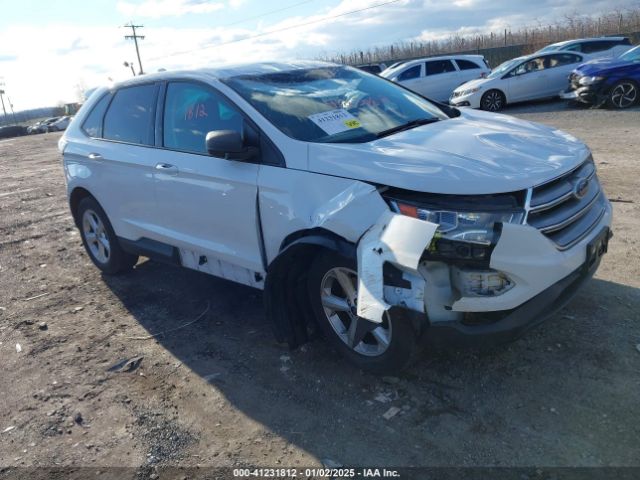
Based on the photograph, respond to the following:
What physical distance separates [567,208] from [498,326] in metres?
0.83

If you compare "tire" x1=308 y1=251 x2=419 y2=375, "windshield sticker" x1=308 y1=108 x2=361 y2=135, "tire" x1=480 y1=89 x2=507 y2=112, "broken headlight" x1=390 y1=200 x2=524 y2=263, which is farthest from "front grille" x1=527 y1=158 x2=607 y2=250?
"tire" x1=480 y1=89 x2=507 y2=112

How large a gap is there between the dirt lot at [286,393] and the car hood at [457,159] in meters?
1.17

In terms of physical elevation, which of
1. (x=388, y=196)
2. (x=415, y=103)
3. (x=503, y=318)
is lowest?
(x=503, y=318)

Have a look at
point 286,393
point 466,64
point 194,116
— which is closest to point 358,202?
point 286,393

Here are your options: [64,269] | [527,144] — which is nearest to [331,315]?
[527,144]

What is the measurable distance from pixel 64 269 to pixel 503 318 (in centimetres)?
507

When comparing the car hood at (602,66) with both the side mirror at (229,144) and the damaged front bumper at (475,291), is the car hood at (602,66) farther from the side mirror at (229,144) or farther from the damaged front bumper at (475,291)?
the side mirror at (229,144)

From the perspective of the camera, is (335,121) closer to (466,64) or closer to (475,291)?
(475,291)

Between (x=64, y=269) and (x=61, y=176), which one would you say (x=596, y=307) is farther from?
(x=61, y=176)

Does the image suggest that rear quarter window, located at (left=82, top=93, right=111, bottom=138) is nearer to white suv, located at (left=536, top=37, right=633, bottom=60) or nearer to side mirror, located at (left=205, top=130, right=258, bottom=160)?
side mirror, located at (left=205, top=130, right=258, bottom=160)

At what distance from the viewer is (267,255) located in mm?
3697

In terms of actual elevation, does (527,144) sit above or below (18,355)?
above

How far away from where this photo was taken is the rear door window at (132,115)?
15.2ft

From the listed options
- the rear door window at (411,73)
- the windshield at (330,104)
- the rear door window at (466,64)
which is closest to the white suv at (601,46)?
the rear door window at (466,64)
